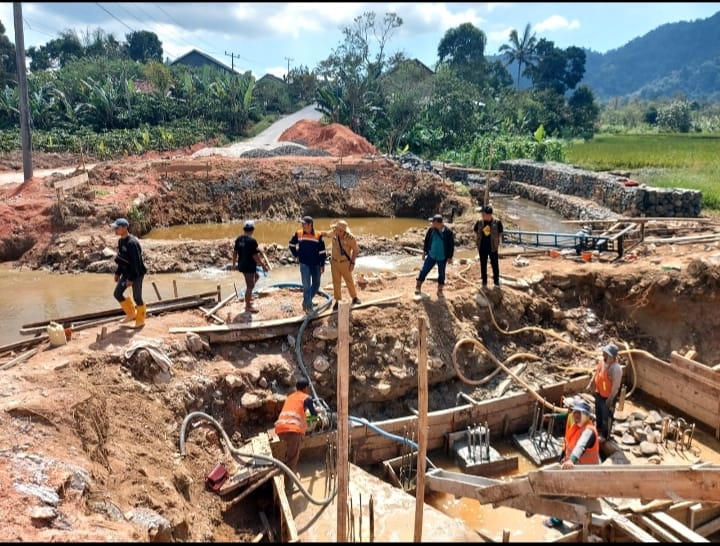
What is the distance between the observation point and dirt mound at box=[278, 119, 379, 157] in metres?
29.1

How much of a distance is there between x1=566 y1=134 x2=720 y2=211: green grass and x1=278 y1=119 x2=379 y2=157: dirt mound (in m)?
11.7

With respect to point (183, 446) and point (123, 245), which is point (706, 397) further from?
point (123, 245)

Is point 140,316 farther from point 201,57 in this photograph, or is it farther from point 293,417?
point 201,57

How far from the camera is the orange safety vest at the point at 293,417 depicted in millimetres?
6355

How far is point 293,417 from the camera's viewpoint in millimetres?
6395

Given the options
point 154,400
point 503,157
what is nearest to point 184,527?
point 154,400

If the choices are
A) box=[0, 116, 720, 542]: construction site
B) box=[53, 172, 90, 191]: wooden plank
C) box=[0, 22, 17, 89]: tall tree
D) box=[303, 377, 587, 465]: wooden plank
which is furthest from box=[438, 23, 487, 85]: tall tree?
box=[303, 377, 587, 465]: wooden plank

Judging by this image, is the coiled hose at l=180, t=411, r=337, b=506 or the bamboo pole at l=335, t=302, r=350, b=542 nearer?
the bamboo pole at l=335, t=302, r=350, b=542

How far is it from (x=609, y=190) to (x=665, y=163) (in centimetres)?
933

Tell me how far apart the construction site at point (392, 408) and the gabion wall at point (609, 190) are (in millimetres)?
4355

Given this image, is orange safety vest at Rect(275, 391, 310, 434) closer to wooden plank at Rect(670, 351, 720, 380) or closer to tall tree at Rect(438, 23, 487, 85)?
wooden plank at Rect(670, 351, 720, 380)

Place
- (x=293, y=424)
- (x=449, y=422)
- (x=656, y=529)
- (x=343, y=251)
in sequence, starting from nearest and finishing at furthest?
(x=656, y=529)
(x=293, y=424)
(x=449, y=422)
(x=343, y=251)

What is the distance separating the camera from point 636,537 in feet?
17.7

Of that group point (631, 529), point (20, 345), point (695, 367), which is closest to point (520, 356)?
point (695, 367)
